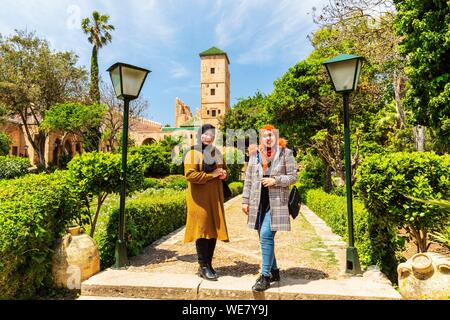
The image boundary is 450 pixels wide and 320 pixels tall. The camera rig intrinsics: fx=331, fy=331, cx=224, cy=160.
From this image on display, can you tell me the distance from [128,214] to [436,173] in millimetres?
4170

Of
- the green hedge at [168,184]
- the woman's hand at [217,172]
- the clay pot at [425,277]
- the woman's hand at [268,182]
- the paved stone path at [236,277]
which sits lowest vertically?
the paved stone path at [236,277]

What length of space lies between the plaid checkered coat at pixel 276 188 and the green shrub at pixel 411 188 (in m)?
0.99

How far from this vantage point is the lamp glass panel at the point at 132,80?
4578 millimetres

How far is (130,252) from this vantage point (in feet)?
16.6

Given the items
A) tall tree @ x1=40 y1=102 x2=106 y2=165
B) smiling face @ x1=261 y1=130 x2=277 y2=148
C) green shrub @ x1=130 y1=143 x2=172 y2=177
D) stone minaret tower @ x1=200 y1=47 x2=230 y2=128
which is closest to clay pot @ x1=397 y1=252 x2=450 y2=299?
smiling face @ x1=261 y1=130 x2=277 y2=148

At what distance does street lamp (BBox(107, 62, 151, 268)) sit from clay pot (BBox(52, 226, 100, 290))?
18.2 inches

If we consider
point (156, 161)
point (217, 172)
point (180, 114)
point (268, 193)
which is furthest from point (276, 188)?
point (180, 114)

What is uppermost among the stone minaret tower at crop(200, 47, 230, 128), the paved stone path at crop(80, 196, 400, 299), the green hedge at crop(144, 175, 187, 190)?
the stone minaret tower at crop(200, 47, 230, 128)

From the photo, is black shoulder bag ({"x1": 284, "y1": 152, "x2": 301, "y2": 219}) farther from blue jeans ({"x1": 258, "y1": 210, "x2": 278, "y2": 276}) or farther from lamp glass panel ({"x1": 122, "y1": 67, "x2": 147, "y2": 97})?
lamp glass panel ({"x1": 122, "y1": 67, "x2": 147, "y2": 97})

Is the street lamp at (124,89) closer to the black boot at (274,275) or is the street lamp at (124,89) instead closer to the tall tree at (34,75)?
the black boot at (274,275)

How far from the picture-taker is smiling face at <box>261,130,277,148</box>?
3.80 metres

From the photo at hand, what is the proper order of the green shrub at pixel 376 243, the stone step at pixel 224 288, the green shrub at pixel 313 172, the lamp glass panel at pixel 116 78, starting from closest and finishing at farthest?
1. the stone step at pixel 224 288
2. the green shrub at pixel 376 243
3. the lamp glass panel at pixel 116 78
4. the green shrub at pixel 313 172

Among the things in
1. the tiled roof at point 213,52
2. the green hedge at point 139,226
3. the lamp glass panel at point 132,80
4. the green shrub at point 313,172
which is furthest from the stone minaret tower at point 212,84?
the lamp glass panel at point 132,80
